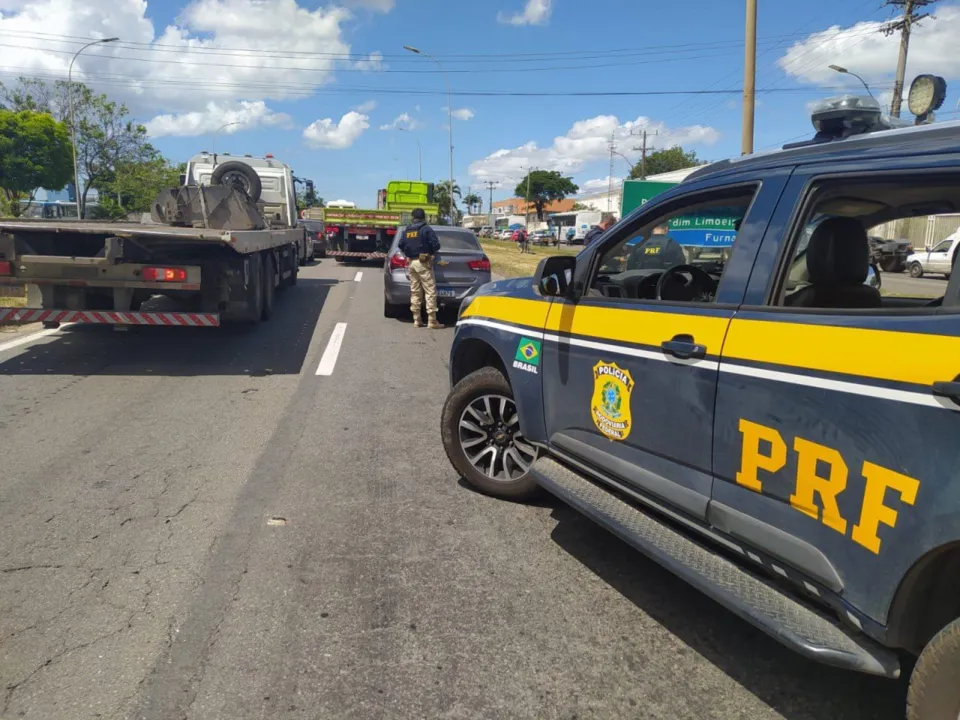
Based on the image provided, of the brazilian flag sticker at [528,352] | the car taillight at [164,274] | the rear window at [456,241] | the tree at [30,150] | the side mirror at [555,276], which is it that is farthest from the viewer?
the tree at [30,150]

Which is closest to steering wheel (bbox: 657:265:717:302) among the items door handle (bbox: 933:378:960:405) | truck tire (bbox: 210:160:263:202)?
door handle (bbox: 933:378:960:405)

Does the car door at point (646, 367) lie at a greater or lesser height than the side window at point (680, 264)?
lesser

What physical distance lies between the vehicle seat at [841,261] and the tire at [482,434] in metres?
1.99

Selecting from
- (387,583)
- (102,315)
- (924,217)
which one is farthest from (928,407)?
(102,315)

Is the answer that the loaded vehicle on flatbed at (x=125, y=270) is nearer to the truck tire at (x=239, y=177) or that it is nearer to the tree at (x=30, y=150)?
the truck tire at (x=239, y=177)

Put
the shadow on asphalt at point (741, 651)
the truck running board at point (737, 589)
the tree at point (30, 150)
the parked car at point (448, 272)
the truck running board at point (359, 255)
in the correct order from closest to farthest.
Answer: the truck running board at point (737, 589), the shadow on asphalt at point (741, 651), the parked car at point (448, 272), the truck running board at point (359, 255), the tree at point (30, 150)

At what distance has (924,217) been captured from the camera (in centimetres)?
323

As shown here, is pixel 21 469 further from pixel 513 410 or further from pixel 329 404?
pixel 513 410

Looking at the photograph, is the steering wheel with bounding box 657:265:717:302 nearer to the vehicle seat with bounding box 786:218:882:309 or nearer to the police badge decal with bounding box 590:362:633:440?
the police badge decal with bounding box 590:362:633:440

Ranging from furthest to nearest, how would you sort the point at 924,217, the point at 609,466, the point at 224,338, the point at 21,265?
the point at 224,338 → the point at 21,265 → the point at 609,466 → the point at 924,217

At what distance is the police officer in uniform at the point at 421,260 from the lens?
37.2 feet

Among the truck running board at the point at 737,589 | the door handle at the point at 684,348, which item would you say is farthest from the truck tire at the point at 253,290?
the door handle at the point at 684,348

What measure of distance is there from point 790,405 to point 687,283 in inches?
66.3

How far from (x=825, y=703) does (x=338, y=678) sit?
180cm
